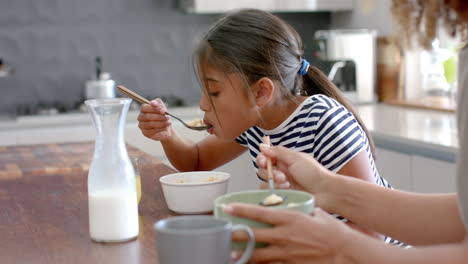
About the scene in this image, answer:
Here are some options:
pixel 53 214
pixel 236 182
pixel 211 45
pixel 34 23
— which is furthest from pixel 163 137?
pixel 34 23

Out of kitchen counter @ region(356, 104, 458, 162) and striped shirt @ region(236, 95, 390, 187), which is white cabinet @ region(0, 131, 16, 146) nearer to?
kitchen counter @ region(356, 104, 458, 162)

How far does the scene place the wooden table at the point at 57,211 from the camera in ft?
3.83

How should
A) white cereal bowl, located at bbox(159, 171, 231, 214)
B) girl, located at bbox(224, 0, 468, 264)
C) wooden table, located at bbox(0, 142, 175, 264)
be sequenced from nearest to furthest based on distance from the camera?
girl, located at bbox(224, 0, 468, 264)
wooden table, located at bbox(0, 142, 175, 264)
white cereal bowl, located at bbox(159, 171, 231, 214)

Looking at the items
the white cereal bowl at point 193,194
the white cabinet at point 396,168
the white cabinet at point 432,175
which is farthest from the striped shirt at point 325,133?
the white cabinet at point 396,168

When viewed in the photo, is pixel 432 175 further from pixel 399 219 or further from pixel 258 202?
pixel 258 202

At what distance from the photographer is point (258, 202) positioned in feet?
3.59

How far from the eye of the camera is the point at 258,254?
968 millimetres

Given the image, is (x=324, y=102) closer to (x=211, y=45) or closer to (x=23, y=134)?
(x=211, y=45)

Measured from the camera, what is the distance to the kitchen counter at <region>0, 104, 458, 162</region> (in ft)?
8.57

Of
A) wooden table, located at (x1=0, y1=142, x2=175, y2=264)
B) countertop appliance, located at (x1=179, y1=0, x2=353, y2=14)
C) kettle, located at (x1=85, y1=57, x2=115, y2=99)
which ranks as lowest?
wooden table, located at (x1=0, y1=142, x2=175, y2=264)

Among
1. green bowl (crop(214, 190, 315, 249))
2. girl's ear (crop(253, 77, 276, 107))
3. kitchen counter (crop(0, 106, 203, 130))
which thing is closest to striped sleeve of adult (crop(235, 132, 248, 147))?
girl's ear (crop(253, 77, 276, 107))

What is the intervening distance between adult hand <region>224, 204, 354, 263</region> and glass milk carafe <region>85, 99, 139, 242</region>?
0.31 metres

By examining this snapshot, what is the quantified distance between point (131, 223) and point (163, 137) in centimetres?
74

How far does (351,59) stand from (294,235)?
302 cm
